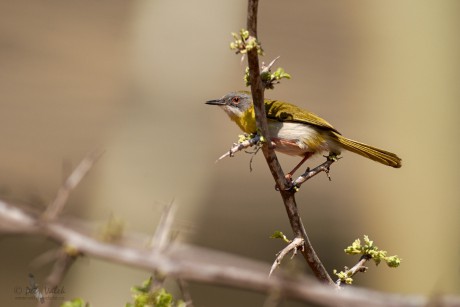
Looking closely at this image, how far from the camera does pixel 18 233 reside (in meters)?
0.84

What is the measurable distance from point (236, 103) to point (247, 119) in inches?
16.2

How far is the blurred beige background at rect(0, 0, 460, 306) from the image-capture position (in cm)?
550

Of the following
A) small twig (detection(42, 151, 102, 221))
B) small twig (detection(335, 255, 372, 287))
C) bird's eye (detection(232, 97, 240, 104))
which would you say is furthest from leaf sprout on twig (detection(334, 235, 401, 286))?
bird's eye (detection(232, 97, 240, 104))

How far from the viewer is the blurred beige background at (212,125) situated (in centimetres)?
550

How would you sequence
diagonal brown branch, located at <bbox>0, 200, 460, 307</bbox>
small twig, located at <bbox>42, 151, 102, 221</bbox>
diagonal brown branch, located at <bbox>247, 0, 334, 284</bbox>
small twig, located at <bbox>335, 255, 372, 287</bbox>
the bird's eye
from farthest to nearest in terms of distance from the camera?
1. the bird's eye
2. small twig, located at <bbox>335, 255, 372, 287</bbox>
3. diagonal brown branch, located at <bbox>247, 0, 334, 284</bbox>
4. small twig, located at <bbox>42, 151, 102, 221</bbox>
5. diagonal brown branch, located at <bbox>0, 200, 460, 307</bbox>

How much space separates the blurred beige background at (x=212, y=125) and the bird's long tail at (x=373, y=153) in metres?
2.37

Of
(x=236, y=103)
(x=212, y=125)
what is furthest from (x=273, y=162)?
(x=212, y=125)

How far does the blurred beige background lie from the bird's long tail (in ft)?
7.77

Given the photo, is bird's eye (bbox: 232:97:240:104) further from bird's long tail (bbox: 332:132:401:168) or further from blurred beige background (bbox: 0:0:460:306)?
blurred beige background (bbox: 0:0:460:306)

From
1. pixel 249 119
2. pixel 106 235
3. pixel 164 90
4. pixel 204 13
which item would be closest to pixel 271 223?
pixel 164 90

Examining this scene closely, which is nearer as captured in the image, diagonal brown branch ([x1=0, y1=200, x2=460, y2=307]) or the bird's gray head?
diagonal brown branch ([x1=0, y1=200, x2=460, y2=307])

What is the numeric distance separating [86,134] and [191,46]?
123 centimetres

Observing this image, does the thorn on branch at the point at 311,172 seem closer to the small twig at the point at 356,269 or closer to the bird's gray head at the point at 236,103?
the small twig at the point at 356,269

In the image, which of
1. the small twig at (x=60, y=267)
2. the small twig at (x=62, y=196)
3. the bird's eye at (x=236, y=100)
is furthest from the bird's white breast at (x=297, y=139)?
the small twig at (x=60, y=267)
